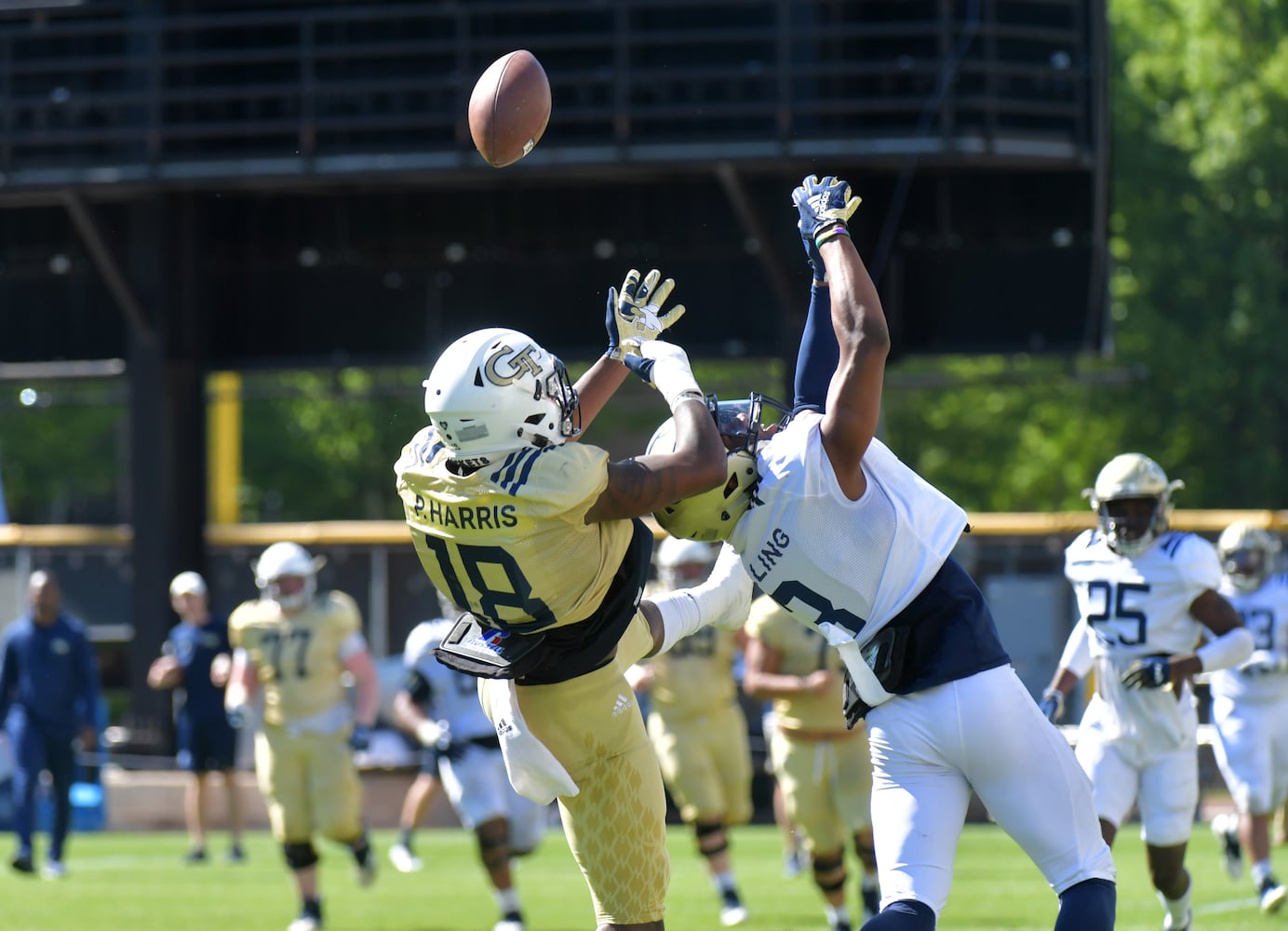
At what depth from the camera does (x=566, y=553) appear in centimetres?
503

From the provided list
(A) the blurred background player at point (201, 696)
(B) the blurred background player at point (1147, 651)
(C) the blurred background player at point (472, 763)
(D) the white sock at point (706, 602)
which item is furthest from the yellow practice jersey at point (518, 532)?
(A) the blurred background player at point (201, 696)

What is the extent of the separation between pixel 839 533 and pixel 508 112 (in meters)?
1.84

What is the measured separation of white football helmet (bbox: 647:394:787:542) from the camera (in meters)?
5.05

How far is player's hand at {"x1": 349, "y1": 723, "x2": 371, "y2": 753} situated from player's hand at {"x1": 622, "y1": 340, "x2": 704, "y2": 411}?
19.3 feet

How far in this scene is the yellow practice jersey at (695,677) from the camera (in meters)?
11.3

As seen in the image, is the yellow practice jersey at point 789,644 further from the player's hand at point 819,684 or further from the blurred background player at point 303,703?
the blurred background player at point 303,703

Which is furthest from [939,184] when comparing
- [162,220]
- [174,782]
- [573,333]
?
[174,782]

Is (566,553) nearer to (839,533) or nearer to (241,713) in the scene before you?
(839,533)

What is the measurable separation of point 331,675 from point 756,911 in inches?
99.9

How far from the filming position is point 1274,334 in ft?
84.5

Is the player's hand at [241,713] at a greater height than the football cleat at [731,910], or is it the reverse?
the player's hand at [241,713]

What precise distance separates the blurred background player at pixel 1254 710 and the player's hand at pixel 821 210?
5.75m

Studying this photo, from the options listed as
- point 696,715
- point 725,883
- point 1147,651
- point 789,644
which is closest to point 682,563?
point 696,715

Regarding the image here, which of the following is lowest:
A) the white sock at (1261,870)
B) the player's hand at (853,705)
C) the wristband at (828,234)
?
the white sock at (1261,870)
